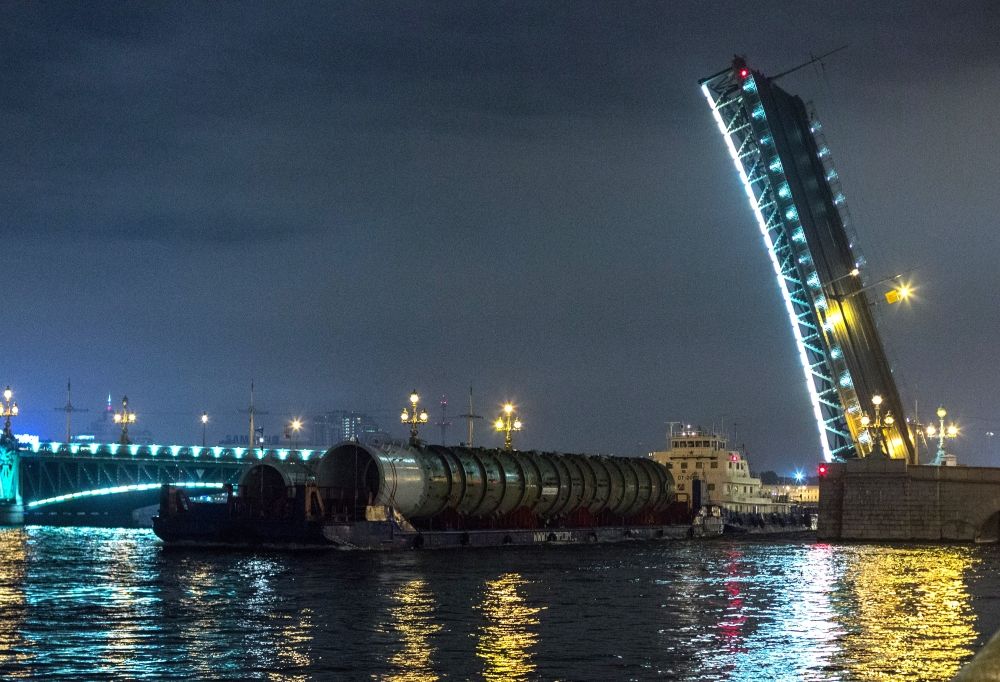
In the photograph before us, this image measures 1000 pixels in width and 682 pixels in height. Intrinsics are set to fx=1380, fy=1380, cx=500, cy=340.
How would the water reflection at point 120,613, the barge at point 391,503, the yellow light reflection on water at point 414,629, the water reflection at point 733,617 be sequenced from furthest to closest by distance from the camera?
the barge at point 391,503, the water reflection at point 733,617, the water reflection at point 120,613, the yellow light reflection on water at point 414,629

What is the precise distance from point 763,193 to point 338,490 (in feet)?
88.6

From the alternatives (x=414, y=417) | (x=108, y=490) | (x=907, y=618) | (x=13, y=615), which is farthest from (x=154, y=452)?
(x=907, y=618)

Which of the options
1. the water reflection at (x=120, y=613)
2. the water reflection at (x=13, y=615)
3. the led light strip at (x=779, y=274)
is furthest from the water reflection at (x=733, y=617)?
the led light strip at (x=779, y=274)

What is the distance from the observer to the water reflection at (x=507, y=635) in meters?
19.9

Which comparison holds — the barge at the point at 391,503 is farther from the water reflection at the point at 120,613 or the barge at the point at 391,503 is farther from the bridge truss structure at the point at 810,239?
the bridge truss structure at the point at 810,239

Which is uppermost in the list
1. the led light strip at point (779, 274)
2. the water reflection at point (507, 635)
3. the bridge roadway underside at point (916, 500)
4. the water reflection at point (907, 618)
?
the led light strip at point (779, 274)

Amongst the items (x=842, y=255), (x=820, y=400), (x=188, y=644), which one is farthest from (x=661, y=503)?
(x=188, y=644)

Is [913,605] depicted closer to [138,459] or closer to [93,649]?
[93,649]

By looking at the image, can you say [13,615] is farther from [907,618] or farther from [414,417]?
[414,417]

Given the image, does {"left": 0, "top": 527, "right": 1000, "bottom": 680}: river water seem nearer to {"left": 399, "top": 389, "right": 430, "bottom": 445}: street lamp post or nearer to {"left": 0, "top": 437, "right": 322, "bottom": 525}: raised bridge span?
{"left": 399, "top": 389, "right": 430, "bottom": 445}: street lamp post

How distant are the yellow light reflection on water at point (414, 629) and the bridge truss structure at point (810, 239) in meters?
36.0

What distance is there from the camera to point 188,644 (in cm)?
2262

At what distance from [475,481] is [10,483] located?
176 feet

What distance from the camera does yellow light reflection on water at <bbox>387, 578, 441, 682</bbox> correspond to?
19.5m
